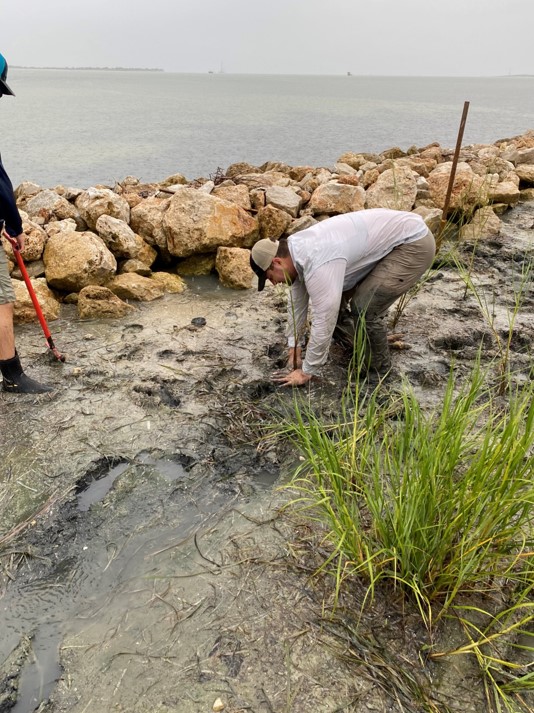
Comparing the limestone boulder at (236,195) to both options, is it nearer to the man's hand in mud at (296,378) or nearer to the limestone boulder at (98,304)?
the limestone boulder at (98,304)

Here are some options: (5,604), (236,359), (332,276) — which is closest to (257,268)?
(332,276)

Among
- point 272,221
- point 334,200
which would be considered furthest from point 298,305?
point 334,200

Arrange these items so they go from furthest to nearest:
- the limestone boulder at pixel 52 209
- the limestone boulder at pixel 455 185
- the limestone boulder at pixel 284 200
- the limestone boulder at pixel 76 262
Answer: the limestone boulder at pixel 455 185, the limestone boulder at pixel 284 200, the limestone boulder at pixel 52 209, the limestone boulder at pixel 76 262

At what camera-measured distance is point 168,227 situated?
602 cm

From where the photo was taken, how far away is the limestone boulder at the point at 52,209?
6.35 metres

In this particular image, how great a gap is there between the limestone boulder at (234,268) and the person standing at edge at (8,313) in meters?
2.41

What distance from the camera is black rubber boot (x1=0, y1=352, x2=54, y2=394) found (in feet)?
12.4

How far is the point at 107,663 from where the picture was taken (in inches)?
83.3

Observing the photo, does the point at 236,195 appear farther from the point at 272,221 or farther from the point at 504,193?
the point at 504,193

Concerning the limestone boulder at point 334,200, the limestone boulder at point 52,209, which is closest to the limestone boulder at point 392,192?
the limestone boulder at point 334,200

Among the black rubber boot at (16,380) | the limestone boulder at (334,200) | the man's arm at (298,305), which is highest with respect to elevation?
the limestone boulder at (334,200)

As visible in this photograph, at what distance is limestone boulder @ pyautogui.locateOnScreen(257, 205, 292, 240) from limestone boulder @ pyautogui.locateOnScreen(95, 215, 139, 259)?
1665mm

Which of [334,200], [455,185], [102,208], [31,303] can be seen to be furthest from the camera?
[455,185]

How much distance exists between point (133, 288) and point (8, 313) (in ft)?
6.16
